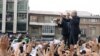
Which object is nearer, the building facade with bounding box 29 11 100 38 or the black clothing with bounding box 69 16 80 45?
the black clothing with bounding box 69 16 80 45

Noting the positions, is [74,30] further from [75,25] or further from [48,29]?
[48,29]

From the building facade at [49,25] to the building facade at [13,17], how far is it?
8.47 ft

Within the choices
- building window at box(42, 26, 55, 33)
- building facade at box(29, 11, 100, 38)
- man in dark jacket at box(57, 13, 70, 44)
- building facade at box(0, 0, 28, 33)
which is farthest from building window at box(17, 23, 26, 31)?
man in dark jacket at box(57, 13, 70, 44)

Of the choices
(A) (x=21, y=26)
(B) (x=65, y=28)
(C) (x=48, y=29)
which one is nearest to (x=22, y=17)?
(A) (x=21, y=26)

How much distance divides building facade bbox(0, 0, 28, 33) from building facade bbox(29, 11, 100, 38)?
2.58 metres

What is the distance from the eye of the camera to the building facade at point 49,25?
78.2 m

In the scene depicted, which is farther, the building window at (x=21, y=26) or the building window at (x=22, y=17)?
the building window at (x=22, y=17)

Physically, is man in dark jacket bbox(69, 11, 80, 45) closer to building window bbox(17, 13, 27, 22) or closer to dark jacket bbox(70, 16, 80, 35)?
dark jacket bbox(70, 16, 80, 35)

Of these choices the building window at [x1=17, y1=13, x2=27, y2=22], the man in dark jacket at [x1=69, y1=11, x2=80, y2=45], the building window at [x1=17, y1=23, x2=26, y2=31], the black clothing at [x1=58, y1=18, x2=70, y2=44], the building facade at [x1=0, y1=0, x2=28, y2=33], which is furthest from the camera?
the building window at [x1=17, y1=13, x2=27, y2=22]

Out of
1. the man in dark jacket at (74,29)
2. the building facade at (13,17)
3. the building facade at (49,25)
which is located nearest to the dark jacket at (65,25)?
the man in dark jacket at (74,29)

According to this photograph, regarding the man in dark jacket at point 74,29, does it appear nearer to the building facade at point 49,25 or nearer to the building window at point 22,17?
the building window at point 22,17

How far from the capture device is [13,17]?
75.7m

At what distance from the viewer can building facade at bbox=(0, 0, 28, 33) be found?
74.9 m

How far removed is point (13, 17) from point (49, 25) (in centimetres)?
941
